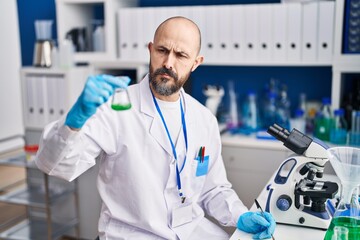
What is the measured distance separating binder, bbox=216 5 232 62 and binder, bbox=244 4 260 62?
4.4 inches

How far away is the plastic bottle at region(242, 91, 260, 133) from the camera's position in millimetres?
2807

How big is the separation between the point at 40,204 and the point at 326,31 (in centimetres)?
198

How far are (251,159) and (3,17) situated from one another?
342cm

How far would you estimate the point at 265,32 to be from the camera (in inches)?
103

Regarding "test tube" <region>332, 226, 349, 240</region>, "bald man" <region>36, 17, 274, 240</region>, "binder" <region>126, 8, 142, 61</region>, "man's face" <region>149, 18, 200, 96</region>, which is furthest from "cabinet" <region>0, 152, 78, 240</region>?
"test tube" <region>332, 226, 349, 240</region>

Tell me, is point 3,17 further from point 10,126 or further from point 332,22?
point 332,22

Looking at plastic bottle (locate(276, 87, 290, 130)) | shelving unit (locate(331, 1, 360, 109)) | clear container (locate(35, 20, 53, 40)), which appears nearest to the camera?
shelving unit (locate(331, 1, 360, 109))

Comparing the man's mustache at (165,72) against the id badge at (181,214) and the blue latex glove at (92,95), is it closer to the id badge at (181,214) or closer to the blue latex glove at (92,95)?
the blue latex glove at (92,95)

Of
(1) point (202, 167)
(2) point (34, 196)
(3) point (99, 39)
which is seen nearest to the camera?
(1) point (202, 167)

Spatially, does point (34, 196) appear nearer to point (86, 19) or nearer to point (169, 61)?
point (86, 19)

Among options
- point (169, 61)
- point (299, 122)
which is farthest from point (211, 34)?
point (169, 61)

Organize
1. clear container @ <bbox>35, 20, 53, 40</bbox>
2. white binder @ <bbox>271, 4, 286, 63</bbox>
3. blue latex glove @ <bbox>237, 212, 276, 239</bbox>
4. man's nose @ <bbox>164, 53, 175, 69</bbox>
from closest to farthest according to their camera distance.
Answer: blue latex glove @ <bbox>237, 212, 276, 239</bbox> < man's nose @ <bbox>164, 53, 175, 69</bbox> < white binder @ <bbox>271, 4, 286, 63</bbox> < clear container @ <bbox>35, 20, 53, 40</bbox>

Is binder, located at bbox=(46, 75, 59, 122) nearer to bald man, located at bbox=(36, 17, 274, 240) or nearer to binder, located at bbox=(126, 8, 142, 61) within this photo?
binder, located at bbox=(126, 8, 142, 61)

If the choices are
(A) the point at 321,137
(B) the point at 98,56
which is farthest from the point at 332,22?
(B) the point at 98,56
